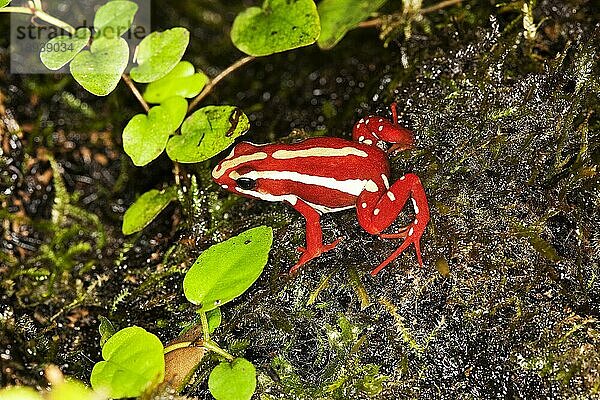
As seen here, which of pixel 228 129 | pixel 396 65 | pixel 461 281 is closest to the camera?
pixel 461 281

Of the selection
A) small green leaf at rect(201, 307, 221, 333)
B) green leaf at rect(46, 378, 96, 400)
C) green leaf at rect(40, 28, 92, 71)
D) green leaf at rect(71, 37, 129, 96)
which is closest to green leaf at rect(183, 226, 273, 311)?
small green leaf at rect(201, 307, 221, 333)

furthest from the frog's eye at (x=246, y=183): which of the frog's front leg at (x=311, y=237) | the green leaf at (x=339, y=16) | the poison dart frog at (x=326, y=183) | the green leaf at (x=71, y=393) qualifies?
the green leaf at (x=71, y=393)

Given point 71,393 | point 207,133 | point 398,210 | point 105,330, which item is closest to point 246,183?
point 207,133

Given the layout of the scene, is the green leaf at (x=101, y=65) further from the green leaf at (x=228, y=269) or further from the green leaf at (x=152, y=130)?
the green leaf at (x=228, y=269)

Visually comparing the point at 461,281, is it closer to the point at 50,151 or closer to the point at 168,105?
the point at 168,105

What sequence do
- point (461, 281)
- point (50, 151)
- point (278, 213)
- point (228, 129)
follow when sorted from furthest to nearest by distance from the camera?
point (50, 151) < point (278, 213) < point (228, 129) < point (461, 281)

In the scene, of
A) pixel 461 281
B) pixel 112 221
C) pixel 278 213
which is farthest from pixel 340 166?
pixel 112 221

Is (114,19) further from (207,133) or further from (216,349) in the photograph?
(216,349)
